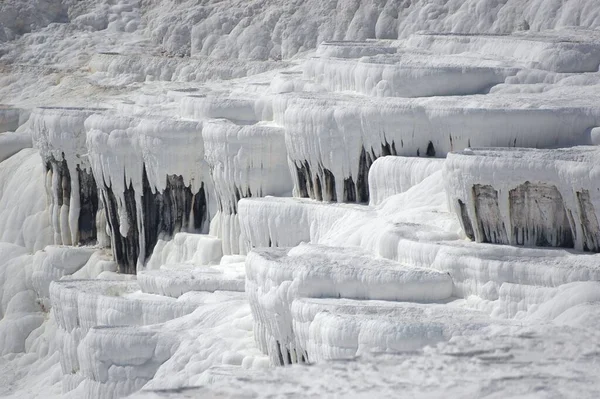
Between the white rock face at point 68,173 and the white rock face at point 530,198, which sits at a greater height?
the white rock face at point 530,198

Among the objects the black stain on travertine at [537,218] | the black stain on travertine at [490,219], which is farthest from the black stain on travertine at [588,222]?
the black stain on travertine at [490,219]

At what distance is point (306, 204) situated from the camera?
76.1 ft

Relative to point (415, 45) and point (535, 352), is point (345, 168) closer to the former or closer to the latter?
point (415, 45)

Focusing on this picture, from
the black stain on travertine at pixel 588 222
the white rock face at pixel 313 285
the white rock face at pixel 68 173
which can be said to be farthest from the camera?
the white rock face at pixel 68 173

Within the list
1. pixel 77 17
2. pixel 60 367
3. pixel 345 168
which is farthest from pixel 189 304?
pixel 77 17

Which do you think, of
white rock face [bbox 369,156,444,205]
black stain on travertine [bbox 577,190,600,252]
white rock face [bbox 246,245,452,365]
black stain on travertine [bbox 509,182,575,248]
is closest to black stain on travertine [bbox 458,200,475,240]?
black stain on travertine [bbox 509,182,575,248]

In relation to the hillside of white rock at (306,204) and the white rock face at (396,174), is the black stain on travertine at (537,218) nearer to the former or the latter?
the hillside of white rock at (306,204)

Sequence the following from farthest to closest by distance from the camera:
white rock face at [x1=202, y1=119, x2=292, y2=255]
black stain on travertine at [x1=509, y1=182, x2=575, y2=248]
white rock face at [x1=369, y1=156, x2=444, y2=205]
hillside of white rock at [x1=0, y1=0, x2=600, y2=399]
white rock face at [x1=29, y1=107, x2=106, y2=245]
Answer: white rock face at [x1=29, y1=107, x2=106, y2=245] → white rock face at [x1=202, y1=119, x2=292, y2=255] → white rock face at [x1=369, y1=156, x2=444, y2=205] → black stain on travertine at [x1=509, y1=182, x2=575, y2=248] → hillside of white rock at [x1=0, y1=0, x2=600, y2=399]

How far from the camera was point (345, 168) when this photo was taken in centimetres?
2314

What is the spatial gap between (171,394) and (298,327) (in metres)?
Answer: 8.61

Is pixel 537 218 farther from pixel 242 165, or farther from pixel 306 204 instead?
pixel 242 165

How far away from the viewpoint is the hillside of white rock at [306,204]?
15.1 meters

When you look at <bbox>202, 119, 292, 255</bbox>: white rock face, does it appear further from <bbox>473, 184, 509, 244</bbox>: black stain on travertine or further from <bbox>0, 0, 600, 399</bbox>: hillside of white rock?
<bbox>473, 184, 509, 244</bbox>: black stain on travertine

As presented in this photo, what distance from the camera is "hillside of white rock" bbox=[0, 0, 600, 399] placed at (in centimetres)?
1511
